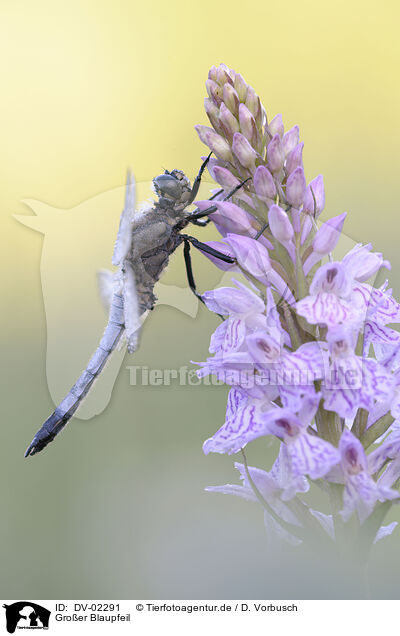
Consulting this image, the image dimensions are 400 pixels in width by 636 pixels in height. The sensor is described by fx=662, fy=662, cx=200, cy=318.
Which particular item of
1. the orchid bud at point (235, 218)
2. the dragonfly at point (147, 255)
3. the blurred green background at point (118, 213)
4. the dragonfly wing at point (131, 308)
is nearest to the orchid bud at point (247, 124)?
the orchid bud at point (235, 218)

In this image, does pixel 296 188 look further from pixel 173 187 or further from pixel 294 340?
pixel 173 187

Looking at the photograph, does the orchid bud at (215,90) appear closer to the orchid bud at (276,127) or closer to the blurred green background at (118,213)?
the orchid bud at (276,127)

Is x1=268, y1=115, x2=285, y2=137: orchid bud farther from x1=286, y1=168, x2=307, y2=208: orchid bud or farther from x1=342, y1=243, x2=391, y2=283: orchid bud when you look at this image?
x1=342, y1=243, x2=391, y2=283: orchid bud

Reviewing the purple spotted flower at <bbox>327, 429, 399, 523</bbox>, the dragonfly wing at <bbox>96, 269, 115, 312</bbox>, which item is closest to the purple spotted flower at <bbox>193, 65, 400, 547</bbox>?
the purple spotted flower at <bbox>327, 429, 399, 523</bbox>

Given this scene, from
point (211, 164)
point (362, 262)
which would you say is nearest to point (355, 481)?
point (362, 262)

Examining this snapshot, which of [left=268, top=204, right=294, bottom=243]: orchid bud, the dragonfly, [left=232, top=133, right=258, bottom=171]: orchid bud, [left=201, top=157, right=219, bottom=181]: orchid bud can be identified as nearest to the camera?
[left=268, top=204, right=294, bottom=243]: orchid bud
